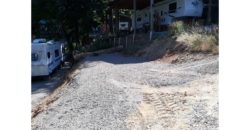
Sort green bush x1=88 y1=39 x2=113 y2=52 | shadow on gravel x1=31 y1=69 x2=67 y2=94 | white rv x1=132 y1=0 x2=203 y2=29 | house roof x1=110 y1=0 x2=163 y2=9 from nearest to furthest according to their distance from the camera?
1. shadow on gravel x1=31 y1=69 x2=67 y2=94
2. white rv x1=132 y1=0 x2=203 y2=29
3. green bush x1=88 y1=39 x2=113 y2=52
4. house roof x1=110 y1=0 x2=163 y2=9

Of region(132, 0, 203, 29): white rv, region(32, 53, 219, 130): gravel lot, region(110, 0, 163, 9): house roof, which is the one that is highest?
region(110, 0, 163, 9): house roof

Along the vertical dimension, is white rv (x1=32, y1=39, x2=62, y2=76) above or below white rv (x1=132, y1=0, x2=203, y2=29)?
below

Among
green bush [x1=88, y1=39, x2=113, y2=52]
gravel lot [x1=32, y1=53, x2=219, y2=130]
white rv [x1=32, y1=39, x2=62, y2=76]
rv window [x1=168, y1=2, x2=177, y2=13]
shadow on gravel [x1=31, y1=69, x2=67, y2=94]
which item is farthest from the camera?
green bush [x1=88, y1=39, x2=113, y2=52]

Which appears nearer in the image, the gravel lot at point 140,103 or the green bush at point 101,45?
the gravel lot at point 140,103

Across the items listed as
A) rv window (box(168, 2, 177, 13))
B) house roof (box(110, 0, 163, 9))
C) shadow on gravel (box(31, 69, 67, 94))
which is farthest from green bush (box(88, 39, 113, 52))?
rv window (box(168, 2, 177, 13))

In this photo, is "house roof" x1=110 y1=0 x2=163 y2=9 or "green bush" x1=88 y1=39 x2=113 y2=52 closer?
"green bush" x1=88 y1=39 x2=113 y2=52

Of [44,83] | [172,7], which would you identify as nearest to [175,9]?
[172,7]

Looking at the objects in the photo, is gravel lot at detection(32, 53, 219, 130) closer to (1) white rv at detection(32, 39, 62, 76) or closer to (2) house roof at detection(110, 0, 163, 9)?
(1) white rv at detection(32, 39, 62, 76)

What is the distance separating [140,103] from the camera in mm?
9664

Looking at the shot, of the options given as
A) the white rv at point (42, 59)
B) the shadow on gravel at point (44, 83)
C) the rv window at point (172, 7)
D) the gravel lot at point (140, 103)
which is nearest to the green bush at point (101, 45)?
the white rv at point (42, 59)

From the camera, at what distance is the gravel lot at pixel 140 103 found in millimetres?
8156

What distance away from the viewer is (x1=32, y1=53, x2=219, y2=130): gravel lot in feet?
26.8

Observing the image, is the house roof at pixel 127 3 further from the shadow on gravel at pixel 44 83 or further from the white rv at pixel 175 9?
the shadow on gravel at pixel 44 83
